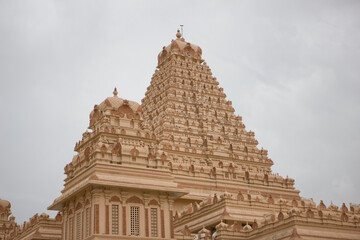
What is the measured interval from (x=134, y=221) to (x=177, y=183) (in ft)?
24.1

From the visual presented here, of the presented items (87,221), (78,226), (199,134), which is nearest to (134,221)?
(87,221)

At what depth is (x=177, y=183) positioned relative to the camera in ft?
129

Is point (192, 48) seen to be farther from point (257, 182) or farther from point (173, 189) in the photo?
point (173, 189)

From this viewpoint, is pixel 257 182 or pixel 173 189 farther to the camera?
pixel 257 182

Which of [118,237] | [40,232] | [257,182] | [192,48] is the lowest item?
[118,237]

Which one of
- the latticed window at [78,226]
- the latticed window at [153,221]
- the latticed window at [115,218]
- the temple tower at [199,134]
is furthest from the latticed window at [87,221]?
the temple tower at [199,134]

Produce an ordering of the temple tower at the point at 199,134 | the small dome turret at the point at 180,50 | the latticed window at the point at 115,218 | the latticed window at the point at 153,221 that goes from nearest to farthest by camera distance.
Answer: the latticed window at the point at 115,218 < the latticed window at the point at 153,221 < the temple tower at the point at 199,134 < the small dome turret at the point at 180,50

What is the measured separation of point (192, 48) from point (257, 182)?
24250 mm

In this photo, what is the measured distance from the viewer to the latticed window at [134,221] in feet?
106

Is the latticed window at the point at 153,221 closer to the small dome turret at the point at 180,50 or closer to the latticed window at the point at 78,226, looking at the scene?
the latticed window at the point at 78,226

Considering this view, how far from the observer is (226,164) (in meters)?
55.2

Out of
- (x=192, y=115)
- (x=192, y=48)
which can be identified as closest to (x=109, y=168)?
(x=192, y=115)

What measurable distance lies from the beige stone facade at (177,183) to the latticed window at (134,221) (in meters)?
0.06

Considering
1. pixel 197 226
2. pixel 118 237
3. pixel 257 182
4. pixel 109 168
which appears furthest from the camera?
pixel 257 182
